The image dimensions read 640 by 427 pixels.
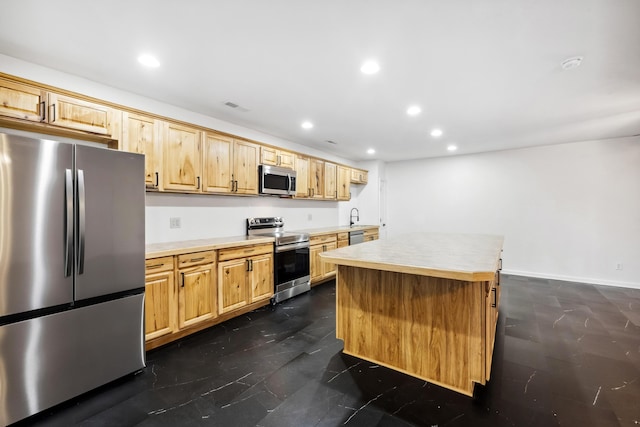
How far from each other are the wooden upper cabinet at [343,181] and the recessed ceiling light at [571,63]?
12.1 ft

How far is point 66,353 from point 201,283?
111 cm

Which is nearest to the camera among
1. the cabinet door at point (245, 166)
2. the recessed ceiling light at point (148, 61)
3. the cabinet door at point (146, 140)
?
the recessed ceiling light at point (148, 61)

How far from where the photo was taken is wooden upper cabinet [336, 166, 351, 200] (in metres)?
5.53

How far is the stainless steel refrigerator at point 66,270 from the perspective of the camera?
5.46ft

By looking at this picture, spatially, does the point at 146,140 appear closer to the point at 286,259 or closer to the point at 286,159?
the point at 286,159

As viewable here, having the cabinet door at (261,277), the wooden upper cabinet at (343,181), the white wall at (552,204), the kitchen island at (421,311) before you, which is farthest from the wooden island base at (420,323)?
the white wall at (552,204)

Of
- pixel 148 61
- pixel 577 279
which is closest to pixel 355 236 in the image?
Answer: pixel 577 279

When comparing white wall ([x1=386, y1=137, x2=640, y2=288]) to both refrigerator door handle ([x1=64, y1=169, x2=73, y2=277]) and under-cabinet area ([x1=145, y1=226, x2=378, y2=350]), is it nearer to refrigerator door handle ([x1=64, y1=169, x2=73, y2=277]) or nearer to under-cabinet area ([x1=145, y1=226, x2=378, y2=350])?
under-cabinet area ([x1=145, y1=226, x2=378, y2=350])

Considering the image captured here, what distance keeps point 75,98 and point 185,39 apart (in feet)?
3.94

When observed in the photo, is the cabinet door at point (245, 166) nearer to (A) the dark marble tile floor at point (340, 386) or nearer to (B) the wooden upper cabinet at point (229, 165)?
(B) the wooden upper cabinet at point (229, 165)

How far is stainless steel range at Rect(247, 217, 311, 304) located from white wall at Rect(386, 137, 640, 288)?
3577 mm

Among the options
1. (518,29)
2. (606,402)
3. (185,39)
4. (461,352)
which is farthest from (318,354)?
(518,29)

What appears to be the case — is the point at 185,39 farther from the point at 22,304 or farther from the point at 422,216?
the point at 422,216

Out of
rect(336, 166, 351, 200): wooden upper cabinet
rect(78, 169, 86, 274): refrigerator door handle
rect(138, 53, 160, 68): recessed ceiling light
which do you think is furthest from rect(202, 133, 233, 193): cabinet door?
rect(336, 166, 351, 200): wooden upper cabinet
